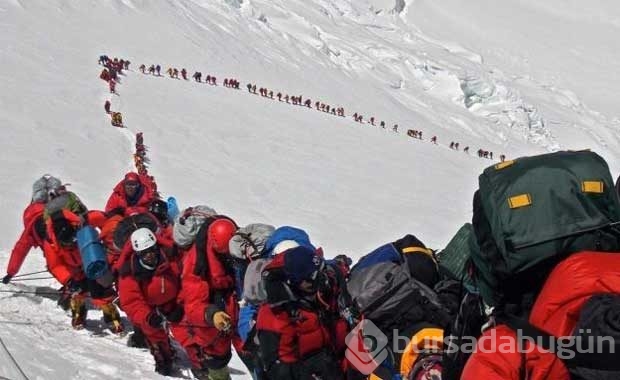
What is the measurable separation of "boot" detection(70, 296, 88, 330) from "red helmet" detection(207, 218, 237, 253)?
5.99ft

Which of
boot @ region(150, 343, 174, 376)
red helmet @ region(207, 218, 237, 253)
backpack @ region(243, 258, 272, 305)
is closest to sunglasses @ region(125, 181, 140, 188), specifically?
boot @ region(150, 343, 174, 376)

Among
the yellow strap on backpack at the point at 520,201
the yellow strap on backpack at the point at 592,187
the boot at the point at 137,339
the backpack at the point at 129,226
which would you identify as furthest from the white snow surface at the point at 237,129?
the yellow strap on backpack at the point at 592,187

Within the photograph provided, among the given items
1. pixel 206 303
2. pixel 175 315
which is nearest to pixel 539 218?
pixel 206 303

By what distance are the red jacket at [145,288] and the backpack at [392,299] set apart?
2.61 meters

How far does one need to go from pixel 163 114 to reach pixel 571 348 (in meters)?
17.4

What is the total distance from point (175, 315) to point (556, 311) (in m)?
3.81

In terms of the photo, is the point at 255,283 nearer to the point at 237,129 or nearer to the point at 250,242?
the point at 250,242

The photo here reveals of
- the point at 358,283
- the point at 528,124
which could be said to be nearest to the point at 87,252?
the point at 358,283

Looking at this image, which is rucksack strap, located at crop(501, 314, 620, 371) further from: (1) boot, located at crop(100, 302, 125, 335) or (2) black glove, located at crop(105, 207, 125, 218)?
(2) black glove, located at crop(105, 207, 125, 218)

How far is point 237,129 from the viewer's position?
60.2ft

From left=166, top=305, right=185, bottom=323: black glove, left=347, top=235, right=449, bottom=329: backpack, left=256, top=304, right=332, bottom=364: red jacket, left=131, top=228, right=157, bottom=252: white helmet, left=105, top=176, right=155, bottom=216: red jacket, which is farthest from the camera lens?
left=105, top=176, right=155, bottom=216: red jacket

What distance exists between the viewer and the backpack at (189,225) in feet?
14.9

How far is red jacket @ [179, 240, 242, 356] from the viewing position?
443 centimetres

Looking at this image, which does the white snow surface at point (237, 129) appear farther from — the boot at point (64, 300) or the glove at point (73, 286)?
the glove at point (73, 286)
